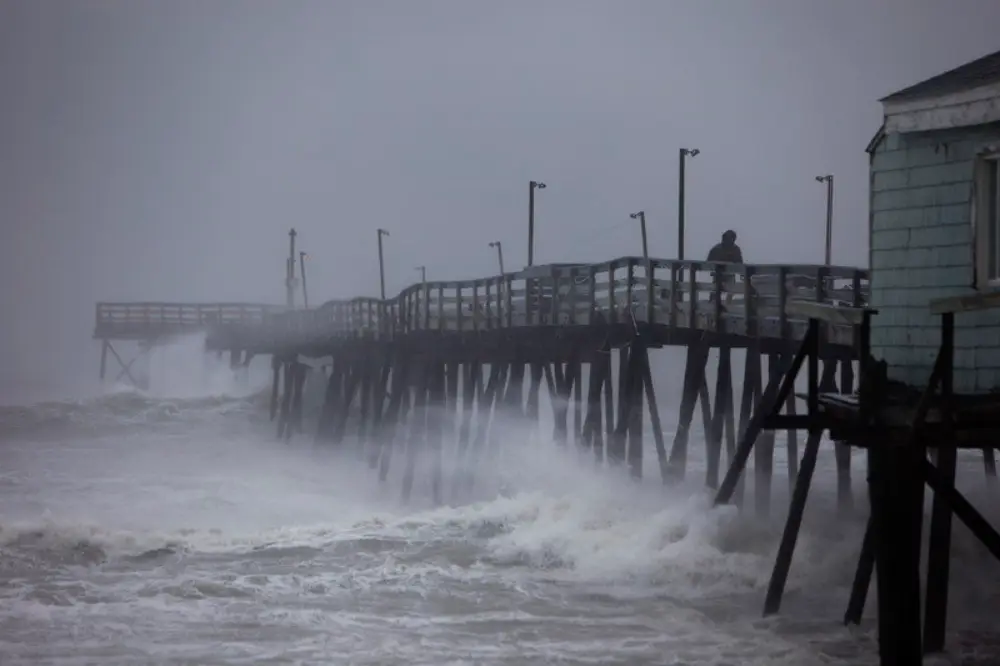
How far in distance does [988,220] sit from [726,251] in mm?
7904

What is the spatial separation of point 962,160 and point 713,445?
8.00 m

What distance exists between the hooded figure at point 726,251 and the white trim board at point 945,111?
682cm

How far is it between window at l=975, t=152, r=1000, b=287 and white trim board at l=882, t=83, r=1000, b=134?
31cm

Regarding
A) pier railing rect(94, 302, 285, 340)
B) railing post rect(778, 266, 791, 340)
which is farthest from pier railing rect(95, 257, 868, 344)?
pier railing rect(94, 302, 285, 340)

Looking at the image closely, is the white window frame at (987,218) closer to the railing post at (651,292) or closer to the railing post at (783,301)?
the railing post at (783,301)

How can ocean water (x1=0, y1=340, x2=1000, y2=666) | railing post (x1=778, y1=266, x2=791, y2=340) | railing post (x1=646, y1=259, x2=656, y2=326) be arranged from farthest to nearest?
railing post (x1=646, y1=259, x2=656, y2=326)
railing post (x1=778, y1=266, x2=791, y2=340)
ocean water (x1=0, y1=340, x2=1000, y2=666)

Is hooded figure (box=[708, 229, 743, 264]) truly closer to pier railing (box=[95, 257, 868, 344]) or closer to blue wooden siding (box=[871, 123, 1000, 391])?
pier railing (box=[95, 257, 868, 344])

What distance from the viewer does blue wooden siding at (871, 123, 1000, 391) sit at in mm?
10062

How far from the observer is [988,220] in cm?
1019

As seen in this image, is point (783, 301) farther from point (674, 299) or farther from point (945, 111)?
point (945, 111)

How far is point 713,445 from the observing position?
17.9 m

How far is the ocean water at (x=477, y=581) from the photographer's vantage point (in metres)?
12.0

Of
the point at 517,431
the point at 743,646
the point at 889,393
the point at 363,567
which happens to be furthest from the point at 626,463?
the point at 889,393

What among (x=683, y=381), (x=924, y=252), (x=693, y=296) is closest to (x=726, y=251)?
(x=693, y=296)
